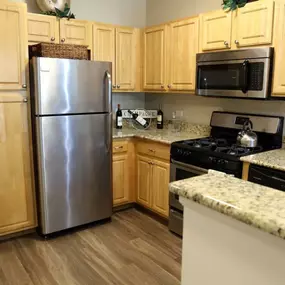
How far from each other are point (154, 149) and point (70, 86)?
3.54 feet

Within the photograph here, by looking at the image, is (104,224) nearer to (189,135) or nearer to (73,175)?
(73,175)

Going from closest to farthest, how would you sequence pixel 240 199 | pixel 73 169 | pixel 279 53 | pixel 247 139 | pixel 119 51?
pixel 240 199 → pixel 279 53 → pixel 247 139 → pixel 73 169 → pixel 119 51

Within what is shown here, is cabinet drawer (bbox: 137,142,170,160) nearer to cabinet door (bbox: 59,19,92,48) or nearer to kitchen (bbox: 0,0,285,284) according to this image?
kitchen (bbox: 0,0,285,284)

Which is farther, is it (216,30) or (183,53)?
(183,53)

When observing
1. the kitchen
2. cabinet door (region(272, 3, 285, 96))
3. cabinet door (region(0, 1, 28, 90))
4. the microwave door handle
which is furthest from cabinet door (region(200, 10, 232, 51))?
cabinet door (region(0, 1, 28, 90))

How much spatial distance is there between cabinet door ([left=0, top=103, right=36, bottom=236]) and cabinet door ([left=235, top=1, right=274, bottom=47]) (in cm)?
199

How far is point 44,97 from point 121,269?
159 cm

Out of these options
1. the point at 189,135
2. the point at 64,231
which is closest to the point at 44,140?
the point at 64,231

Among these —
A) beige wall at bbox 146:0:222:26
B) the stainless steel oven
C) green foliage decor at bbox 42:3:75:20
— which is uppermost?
beige wall at bbox 146:0:222:26

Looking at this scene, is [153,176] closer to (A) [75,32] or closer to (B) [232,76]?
(B) [232,76]

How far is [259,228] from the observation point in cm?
74

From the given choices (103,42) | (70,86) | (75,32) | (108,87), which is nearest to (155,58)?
(103,42)

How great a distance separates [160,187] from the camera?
3.28 metres

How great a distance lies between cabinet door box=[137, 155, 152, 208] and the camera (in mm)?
3412
